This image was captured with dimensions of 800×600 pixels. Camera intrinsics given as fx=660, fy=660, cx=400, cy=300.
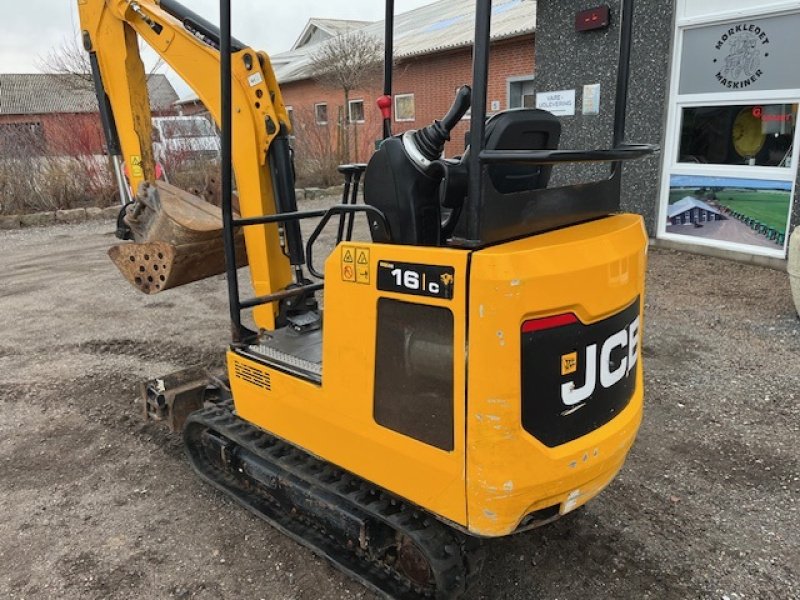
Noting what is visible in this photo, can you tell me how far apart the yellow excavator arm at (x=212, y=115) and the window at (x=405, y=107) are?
1773cm

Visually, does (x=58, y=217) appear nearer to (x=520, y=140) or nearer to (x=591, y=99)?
(x=591, y=99)

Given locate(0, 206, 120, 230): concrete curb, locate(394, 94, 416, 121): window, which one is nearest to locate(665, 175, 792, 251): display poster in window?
locate(0, 206, 120, 230): concrete curb

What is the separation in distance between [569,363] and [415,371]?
20.4 inches

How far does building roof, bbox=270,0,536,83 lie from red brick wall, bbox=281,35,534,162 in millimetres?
351

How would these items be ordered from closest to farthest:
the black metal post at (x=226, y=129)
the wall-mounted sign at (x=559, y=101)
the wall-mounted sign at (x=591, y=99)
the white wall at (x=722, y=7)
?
the black metal post at (x=226, y=129), the white wall at (x=722, y=7), the wall-mounted sign at (x=591, y=99), the wall-mounted sign at (x=559, y=101)

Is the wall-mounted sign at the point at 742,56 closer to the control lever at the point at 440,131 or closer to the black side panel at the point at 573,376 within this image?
the black side panel at the point at 573,376

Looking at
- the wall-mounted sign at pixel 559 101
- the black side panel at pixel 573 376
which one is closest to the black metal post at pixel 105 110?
the black side panel at pixel 573 376

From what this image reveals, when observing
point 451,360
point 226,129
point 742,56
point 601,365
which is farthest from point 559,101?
point 451,360

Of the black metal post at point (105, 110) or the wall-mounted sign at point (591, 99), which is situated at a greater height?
the wall-mounted sign at point (591, 99)

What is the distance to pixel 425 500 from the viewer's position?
236 cm

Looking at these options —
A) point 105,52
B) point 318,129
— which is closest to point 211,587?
point 105,52

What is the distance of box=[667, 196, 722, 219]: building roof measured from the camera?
8094 mm

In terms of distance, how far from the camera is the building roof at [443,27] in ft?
53.1

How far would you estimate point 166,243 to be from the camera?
357 centimetres
